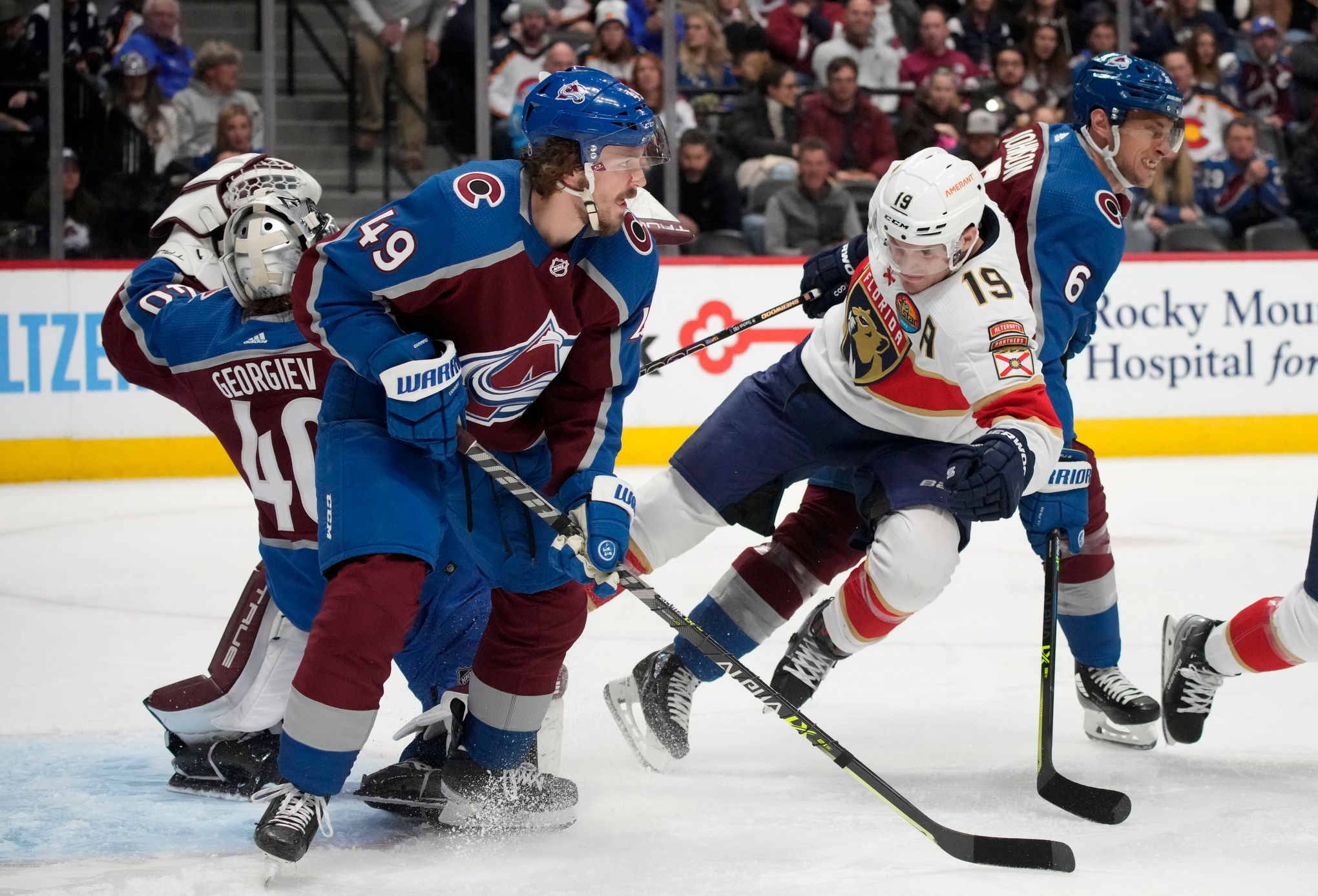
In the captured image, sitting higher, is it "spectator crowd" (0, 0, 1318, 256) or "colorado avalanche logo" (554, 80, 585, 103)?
"colorado avalanche logo" (554, 80, 585, 103)

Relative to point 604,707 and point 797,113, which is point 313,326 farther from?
point 797,113

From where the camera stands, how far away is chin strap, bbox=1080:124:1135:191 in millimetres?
3018

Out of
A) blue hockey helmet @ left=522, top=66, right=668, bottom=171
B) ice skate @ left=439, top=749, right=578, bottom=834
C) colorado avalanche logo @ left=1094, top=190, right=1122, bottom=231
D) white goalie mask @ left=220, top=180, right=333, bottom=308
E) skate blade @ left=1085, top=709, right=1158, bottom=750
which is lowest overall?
skate blade @ left=1085, top=709, right=1158, bottom=750

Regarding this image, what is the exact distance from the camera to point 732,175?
705cm

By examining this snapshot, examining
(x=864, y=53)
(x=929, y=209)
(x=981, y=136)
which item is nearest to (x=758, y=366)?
(x=981, y=136)

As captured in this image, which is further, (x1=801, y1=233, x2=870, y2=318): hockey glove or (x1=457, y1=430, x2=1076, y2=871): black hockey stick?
(x1=801, y1=233, x2=870, y2=318): hockey glove

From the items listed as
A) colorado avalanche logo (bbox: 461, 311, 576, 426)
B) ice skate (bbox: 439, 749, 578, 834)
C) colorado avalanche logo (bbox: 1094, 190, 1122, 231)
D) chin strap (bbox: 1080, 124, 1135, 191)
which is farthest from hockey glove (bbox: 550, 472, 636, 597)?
chin strap (bbox: 1080, 124, 1135, 191)

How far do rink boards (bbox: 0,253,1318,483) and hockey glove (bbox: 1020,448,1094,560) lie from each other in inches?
146

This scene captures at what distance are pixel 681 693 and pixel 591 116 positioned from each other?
45.7 inches

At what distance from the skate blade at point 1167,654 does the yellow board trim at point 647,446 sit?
314 centimetres

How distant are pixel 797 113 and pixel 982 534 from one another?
2.74 metres

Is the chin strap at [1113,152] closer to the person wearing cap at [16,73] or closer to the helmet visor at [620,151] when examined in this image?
the helmet visor at [620,151]

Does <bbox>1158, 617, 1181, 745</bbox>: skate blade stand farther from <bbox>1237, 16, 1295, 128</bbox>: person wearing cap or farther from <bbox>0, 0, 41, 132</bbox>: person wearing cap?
<bbox>1237, 16, 1295, 128</bbox>: person wearing cap

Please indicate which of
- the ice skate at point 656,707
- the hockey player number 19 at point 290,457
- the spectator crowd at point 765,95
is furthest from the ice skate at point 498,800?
the spectator crowd at point 765,95
